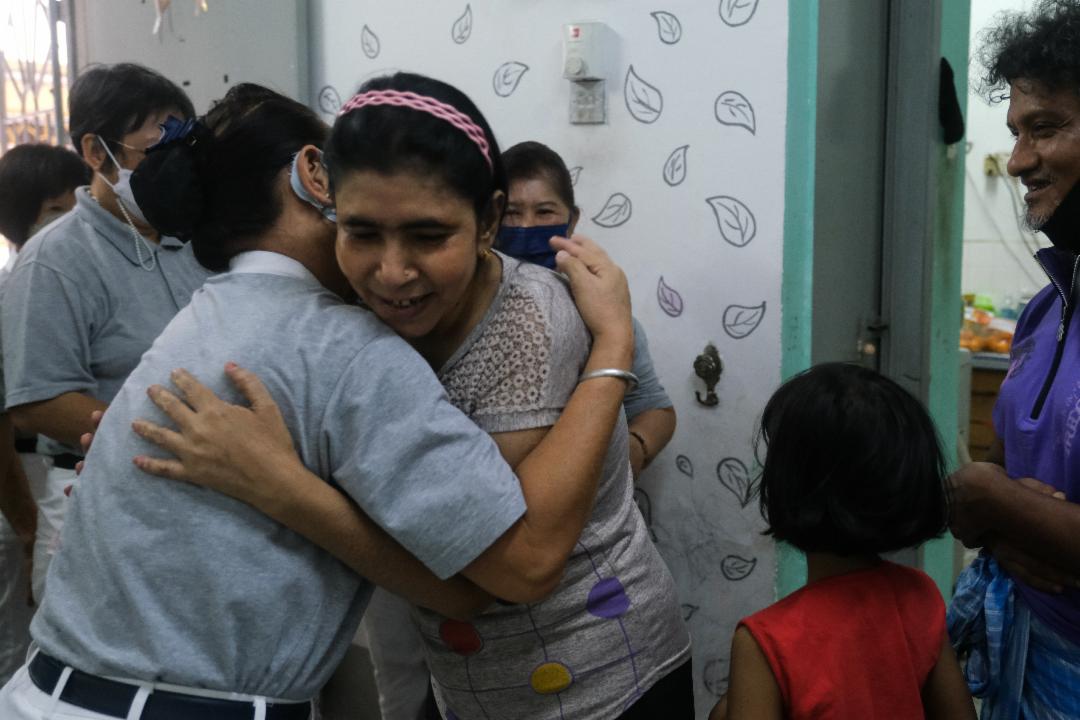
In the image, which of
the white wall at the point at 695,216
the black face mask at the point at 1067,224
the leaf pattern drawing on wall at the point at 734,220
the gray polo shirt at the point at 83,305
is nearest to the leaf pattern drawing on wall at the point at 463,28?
the white wall at the point at 695,216

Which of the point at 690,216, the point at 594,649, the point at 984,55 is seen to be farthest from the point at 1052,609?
the point at 690,216

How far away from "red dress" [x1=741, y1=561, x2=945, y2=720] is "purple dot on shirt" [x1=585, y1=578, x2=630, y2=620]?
0.52ft

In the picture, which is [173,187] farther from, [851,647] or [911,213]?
[911,213]

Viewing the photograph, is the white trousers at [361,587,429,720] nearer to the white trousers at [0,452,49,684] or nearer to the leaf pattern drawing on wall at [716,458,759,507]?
the leaf pattern drawing on wall at [716,458,759,507]

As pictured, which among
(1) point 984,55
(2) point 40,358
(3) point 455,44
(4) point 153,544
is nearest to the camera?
(4) point 153,544

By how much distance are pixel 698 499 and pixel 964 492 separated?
94cm

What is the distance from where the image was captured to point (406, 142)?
3.44ft

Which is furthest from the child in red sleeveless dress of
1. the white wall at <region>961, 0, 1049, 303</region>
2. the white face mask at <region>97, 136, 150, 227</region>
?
the white wall at <region>961, 0, 1049, 303</region>

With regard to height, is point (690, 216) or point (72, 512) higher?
point (690, 216)

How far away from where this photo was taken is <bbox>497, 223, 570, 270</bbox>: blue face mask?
71.7 inches

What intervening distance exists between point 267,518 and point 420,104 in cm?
48

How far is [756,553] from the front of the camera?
219 centimetres

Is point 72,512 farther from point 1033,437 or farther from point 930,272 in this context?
point 930,272

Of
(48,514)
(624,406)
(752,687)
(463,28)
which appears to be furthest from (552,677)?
(463,28)
